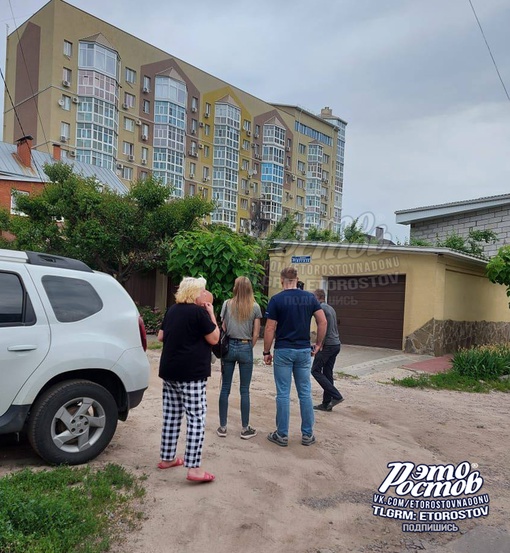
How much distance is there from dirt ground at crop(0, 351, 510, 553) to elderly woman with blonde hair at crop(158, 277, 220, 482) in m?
0.22

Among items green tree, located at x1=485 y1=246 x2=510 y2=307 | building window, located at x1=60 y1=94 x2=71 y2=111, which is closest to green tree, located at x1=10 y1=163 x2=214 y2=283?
green tree, located at x1=485 y1=246 x2=510 y2=307

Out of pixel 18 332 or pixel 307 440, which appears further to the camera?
pixel 307 440

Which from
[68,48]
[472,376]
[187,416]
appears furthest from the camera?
[68,48]

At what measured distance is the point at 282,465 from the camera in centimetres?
469

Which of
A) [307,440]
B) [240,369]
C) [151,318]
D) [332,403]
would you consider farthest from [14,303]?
[151,318]

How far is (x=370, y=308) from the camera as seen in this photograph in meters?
13.7

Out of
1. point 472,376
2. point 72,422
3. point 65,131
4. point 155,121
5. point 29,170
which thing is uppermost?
point 155,121

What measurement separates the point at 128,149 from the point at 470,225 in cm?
3829

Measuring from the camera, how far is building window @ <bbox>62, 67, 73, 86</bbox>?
43.4 meters

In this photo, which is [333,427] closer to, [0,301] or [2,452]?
[2,452]

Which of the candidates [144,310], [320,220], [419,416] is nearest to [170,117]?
[320,220]

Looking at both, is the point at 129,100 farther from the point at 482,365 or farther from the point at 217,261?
the point at 482,365

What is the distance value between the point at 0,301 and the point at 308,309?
9.67ft

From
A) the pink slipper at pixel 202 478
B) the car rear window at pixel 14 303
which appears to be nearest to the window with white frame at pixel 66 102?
the car rear window at pixel 14 303
